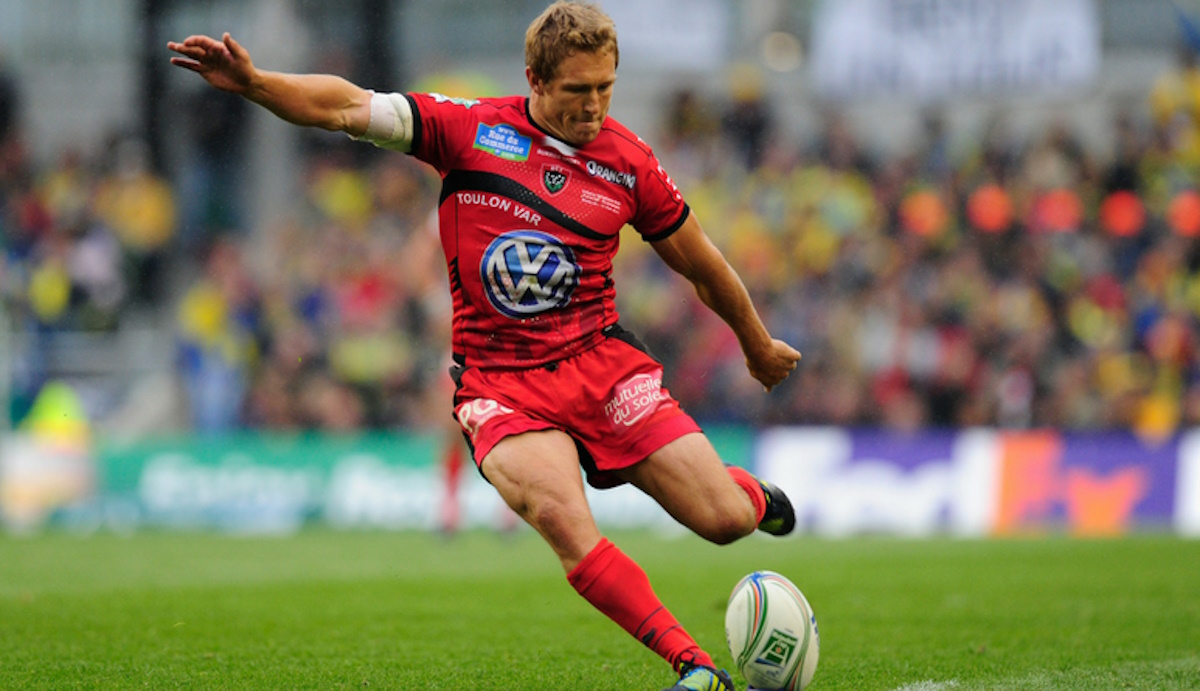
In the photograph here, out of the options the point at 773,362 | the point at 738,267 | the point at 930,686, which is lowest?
the point at 930,686

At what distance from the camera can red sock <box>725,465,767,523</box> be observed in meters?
5.25

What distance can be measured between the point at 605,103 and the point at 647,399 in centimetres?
106

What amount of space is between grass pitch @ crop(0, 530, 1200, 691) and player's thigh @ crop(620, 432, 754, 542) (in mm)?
708

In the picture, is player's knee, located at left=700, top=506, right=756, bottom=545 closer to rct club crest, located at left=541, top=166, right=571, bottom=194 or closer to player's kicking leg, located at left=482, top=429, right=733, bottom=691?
player's kicking leg, located at left=482, top=429, right=733, bottom=691

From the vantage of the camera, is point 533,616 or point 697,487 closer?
point 697,487

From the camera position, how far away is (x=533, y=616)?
7449mm

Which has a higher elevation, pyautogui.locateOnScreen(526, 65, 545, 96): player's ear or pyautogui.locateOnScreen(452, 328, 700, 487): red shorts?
pyautogui.locateOnScreen(526, 65, 545, 96): player's ear

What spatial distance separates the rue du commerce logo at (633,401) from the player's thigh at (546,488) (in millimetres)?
269

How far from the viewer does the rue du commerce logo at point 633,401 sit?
5.06 metres

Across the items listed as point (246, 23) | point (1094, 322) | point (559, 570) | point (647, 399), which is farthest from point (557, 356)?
point (246, 23)

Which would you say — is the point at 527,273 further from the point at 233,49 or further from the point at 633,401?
the point at 233,49

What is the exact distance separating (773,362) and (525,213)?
49.0 inches

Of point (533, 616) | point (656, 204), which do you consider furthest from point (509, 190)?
point (533, 616)

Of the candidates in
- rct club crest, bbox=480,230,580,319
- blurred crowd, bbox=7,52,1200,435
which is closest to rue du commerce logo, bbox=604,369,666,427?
rct club crest, bbox=480,230,580,319
